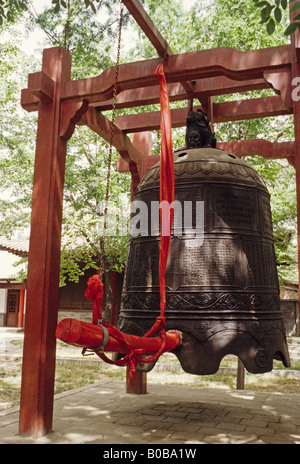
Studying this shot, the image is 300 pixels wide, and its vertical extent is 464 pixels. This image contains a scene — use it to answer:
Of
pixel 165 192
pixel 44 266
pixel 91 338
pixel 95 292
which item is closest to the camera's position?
pixel 91 338

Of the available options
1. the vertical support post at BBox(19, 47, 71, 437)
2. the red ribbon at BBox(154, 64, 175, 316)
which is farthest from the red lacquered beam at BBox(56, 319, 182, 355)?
the vertical support post at BBox(19, 47, 71, 437)

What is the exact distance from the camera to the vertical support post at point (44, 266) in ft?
12.5

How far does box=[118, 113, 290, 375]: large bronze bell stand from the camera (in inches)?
126

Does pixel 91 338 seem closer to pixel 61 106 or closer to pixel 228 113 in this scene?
pixel 61 106

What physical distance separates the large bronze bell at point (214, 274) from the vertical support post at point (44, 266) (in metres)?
0.73

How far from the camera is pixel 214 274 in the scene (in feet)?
11.1

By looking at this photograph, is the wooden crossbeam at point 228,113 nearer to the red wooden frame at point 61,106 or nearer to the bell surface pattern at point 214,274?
the red wooden frame at point 61,106

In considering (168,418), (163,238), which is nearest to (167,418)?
(168,418)

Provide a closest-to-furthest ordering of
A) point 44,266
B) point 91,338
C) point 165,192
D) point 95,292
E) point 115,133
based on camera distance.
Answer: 1. point 91,338
2. point 95,292
3. point 165,192
4. point 44,266
5. point 115,133

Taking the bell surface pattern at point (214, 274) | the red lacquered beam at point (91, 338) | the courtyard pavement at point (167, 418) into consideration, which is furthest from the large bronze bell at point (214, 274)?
the courtyard pavement at point (167, 418)

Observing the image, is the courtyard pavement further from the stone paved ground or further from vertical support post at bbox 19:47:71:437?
vertical support post at bbox 19:47:71:437

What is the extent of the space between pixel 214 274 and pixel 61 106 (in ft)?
7.41

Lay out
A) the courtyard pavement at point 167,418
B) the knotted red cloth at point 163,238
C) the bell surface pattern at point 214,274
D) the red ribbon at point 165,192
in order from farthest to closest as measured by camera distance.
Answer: the courtyard pavement at point 167,418
the bell surface pattern at point 214,274
the red ribbon at point 165,192
the knotted red cloth at point 163,238

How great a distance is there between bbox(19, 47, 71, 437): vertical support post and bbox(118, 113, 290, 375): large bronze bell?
2.40 ft
